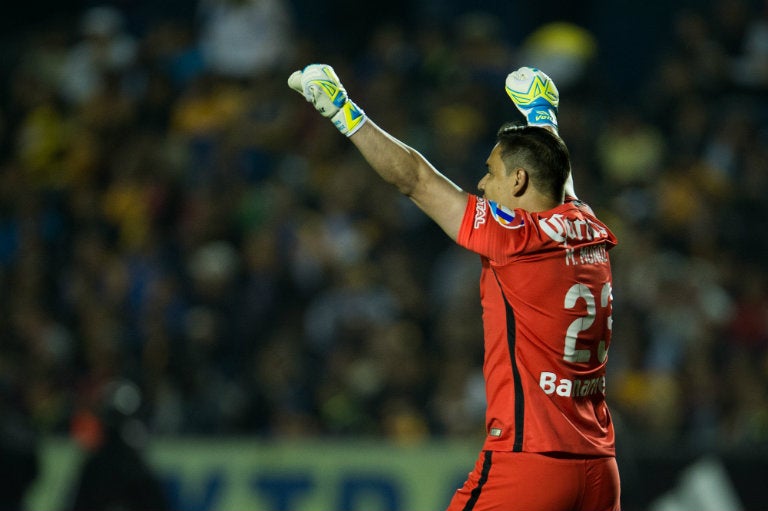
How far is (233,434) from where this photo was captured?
389 inches

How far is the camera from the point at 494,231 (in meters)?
4.41

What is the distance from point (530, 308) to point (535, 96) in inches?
42.3

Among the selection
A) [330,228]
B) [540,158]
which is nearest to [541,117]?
[540,158]

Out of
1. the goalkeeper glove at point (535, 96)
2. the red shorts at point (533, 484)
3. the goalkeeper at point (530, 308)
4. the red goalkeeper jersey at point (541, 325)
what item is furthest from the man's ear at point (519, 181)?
the red shorts at point (533, 484)

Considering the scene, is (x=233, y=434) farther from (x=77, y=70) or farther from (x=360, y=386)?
(x=77, y=70)

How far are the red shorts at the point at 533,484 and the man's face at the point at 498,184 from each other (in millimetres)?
949

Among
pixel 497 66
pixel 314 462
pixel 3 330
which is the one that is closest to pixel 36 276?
pixel 3 330

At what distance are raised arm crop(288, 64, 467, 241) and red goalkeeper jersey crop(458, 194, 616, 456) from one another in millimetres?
95

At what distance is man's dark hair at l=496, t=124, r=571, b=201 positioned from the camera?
15.1 feet

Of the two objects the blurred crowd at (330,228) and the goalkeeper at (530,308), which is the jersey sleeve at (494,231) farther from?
the blurred crowd at (330,228)

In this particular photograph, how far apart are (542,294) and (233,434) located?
583 cm

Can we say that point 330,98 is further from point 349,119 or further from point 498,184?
point 498,184

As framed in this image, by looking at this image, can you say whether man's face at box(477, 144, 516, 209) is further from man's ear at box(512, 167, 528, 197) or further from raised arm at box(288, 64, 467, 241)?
raised arm at box(288, 64, 467, 241)

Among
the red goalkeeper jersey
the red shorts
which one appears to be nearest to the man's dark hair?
the red goalkeeper jersey
